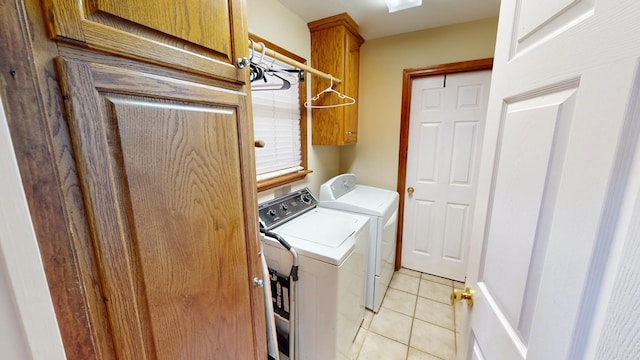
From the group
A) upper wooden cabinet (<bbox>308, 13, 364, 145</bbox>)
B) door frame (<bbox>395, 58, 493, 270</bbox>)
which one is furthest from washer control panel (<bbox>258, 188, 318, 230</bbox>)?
door frame (<bbox>395, 58, 493, 270</bbox>)

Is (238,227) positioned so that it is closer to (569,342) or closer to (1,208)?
(1,208)

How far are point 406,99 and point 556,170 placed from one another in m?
2.12

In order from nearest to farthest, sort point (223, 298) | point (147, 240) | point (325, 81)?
point (147, 240), point (223, 298), point (325, 81)

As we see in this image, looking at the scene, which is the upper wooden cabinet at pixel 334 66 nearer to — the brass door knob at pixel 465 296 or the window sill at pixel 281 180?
the window sill at pixel 281 180

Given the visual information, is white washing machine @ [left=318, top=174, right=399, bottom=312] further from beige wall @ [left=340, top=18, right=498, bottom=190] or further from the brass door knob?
the brass door knob

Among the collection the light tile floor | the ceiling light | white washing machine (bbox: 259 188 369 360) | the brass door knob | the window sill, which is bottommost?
the light tile floor

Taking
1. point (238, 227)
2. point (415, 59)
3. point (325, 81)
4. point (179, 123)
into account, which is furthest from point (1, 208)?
point (415, 59)

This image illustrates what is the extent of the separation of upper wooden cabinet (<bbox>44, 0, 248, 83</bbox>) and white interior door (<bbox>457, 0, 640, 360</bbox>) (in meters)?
0.80

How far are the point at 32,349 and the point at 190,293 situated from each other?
310 mm

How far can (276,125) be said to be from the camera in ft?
6.26

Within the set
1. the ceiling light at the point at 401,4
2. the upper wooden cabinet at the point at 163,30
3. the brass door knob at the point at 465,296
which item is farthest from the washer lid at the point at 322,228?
the ceiling light at the point at 401,4

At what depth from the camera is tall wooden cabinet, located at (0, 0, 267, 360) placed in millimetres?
379

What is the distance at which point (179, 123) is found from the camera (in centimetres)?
59

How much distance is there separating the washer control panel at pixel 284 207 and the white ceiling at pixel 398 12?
4.70 ft
